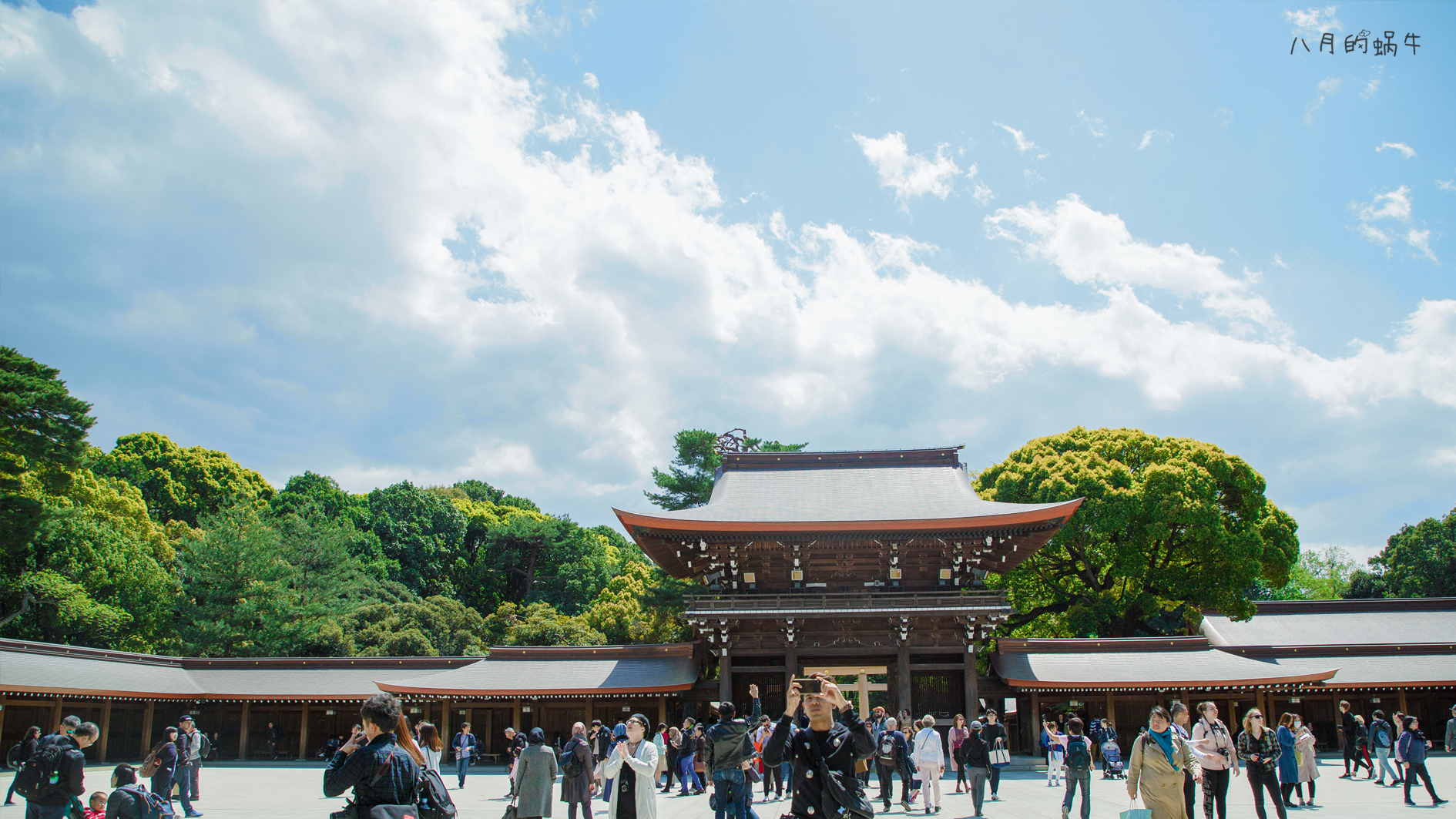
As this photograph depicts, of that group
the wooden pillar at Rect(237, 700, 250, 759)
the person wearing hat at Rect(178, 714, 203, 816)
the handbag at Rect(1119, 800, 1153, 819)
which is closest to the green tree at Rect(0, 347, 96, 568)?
the wooden pillar at Rect(237, 700, 250, 759)

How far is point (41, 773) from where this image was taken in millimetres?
8094

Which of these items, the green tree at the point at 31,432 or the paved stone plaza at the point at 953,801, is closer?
the paved stone plaza at the point at 953,801

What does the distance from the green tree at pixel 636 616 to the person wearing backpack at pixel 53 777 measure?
31849 millimetres

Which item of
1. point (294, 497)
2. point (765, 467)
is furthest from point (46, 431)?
point (294, 497)

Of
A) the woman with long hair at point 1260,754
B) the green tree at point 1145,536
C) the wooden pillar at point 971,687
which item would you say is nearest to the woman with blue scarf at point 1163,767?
the woman with long hair at point 1260,754

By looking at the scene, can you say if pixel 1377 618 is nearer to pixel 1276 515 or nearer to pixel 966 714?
pixel 1276 515

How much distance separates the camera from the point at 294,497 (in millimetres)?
60938

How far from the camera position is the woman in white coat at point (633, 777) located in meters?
8.69

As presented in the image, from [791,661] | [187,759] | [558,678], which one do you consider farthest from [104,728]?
[791,661]

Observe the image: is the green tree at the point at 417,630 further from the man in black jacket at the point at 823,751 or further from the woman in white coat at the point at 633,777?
the man in black jacket at the point at 823,751

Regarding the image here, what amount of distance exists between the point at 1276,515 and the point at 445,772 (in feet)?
105

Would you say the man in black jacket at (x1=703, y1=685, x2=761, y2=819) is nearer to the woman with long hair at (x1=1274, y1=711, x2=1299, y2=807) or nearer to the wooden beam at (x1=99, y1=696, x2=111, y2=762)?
the woman with long hair at (x1=1274, y1=711, x2=1299, y2=807)

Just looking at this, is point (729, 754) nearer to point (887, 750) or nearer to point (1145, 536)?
point (887, 750)

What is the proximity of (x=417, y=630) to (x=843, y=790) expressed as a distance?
1547 inches
